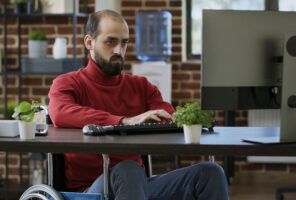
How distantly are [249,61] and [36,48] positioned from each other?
8.71 ft

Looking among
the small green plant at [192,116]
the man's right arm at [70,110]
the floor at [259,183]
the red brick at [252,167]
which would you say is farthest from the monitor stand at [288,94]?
the red brick at [252,167]

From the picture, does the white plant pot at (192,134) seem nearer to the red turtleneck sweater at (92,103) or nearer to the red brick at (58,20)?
the red turtleneck sweater at (92,103)

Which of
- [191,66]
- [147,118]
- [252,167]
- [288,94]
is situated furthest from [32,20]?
[288,94]

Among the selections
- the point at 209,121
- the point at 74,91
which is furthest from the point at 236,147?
the point at 74,91

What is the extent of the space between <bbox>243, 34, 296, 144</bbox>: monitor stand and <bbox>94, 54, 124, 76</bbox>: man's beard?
77 cm

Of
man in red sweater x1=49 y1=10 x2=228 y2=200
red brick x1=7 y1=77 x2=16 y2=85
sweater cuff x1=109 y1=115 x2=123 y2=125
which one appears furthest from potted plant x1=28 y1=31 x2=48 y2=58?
sweater cuff x1=109 y1=115 x2=123 y2=125

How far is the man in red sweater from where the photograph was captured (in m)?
1.95

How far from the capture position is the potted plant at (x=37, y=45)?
14.0 feet

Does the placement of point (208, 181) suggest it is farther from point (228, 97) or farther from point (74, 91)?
point (74, 91)

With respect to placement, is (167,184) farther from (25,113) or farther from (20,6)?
(20,6)

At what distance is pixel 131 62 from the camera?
4.68m

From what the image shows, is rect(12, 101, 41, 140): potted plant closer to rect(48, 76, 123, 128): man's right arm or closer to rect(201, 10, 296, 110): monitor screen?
rect(48, 76, 123, 128): man's right arm

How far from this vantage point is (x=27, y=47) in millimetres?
4613

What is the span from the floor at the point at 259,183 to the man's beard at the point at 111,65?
216 cm
